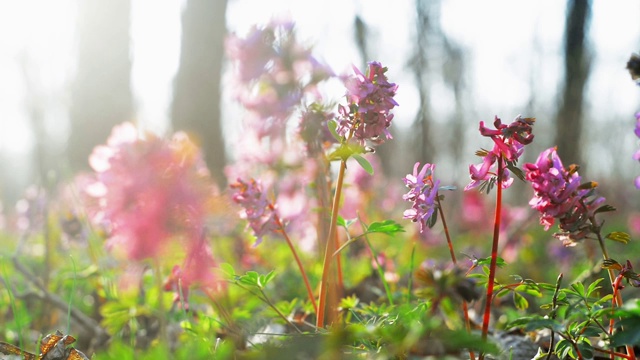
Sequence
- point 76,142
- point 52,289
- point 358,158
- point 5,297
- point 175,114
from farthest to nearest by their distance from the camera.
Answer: point 76,142 → point 175,114 → point 52,289 → point 5,297 → point 358,158

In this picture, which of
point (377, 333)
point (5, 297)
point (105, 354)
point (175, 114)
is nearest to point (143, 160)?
point (105, 354)

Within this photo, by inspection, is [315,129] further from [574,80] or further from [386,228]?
[574,80]

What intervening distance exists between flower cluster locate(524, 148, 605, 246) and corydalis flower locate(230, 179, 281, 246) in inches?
→ 30.9

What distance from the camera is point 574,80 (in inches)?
308

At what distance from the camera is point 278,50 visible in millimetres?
2299

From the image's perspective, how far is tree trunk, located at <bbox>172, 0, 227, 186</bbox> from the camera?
779 centimetres

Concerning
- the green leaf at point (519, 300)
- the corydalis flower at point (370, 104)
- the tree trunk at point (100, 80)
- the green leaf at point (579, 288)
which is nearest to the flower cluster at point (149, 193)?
the corydalis flower at point (370, 104)

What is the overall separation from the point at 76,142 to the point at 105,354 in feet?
27.7

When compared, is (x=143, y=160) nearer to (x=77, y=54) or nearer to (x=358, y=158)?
(x=358, y=158)

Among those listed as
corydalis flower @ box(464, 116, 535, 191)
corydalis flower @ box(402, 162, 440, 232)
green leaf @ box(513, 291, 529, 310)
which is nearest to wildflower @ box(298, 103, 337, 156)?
corydalis flower @ box(402, 162, 440, 232)

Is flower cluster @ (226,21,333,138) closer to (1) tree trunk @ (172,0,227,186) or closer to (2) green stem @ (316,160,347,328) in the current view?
(2) green stem @ (316,160,347,328)

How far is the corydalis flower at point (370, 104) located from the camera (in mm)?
1390

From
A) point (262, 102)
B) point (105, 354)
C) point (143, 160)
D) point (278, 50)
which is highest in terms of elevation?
point (278, 50)

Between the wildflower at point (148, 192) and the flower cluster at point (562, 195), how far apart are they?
80 centimetres
